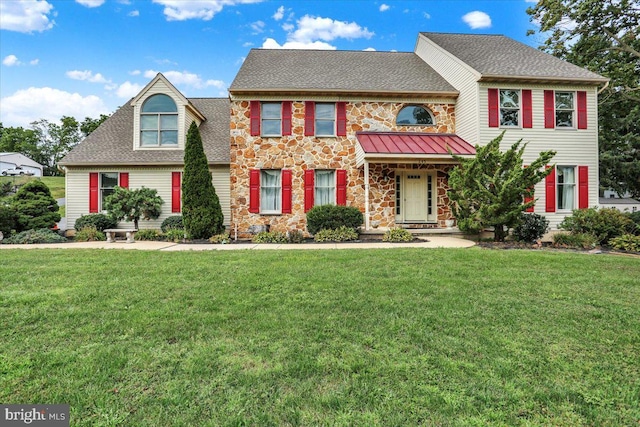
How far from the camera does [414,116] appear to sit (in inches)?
505

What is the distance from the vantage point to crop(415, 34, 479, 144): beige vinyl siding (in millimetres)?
11664

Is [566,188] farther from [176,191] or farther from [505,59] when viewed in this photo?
[176,191]

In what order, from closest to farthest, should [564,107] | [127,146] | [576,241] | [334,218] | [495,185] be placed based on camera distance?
[495,185] < [576,241] < [334,218] < [564,107] < [127,146]

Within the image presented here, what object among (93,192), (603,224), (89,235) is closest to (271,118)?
(89,235)

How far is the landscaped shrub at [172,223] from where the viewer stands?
12294mm

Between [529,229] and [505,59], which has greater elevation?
[505,59]

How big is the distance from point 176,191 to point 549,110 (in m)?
15.4

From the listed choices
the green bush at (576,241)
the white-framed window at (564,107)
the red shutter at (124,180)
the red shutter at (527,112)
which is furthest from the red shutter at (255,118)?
the white-framed window at (564,107)

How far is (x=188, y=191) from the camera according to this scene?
10719mm

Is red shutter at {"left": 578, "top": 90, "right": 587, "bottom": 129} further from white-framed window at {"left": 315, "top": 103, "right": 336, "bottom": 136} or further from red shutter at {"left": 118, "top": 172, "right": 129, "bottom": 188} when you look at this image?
red shutter at {"left": 118, "top": 172, "right": 129, "bottom": 188}

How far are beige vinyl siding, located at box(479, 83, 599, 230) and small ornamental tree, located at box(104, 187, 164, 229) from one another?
537 inches

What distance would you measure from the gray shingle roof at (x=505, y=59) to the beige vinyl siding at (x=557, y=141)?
16.8 inches

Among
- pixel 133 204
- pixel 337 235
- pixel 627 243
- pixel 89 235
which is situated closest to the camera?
pixel 627 243

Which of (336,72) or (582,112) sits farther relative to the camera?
(336,72)
